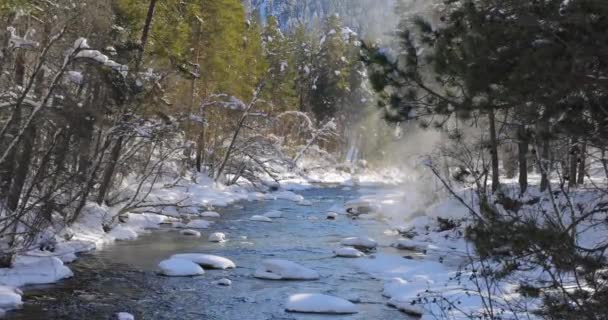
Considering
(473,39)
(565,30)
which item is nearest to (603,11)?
(565,30)

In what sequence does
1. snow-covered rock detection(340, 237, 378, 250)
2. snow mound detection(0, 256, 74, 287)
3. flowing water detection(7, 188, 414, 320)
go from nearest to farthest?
flowing water detection(7, 188, 414, 320) < snow mound detection(0, 256, 74, 287) < snow-covered rock detection(340, 237, 378, 250)

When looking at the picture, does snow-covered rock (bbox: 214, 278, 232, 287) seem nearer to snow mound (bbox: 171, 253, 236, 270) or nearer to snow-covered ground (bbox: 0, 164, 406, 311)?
snow-covered ground (bbox: 0, 164, 406, 311)

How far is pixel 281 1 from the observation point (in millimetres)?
192875

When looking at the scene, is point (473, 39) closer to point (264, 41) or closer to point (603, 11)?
point (603, 11)

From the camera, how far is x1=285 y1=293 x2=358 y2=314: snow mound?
995cm

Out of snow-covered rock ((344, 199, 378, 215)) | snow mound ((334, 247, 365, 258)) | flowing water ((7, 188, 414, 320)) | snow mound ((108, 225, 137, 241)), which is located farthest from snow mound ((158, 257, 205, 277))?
snow-covered rock ((344, 199, 378, 215))

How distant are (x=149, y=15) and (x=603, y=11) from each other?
15.2 metres

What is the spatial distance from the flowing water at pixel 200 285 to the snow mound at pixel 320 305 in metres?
0.21

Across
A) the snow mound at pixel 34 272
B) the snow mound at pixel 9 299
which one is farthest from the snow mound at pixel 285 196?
the snow mound at pixel 9 299

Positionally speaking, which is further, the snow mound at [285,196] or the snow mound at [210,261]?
the snow mound at [285,196]

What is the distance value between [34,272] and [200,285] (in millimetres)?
3032

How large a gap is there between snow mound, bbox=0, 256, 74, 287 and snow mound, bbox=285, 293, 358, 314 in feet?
14.7

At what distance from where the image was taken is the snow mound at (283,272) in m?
12.5

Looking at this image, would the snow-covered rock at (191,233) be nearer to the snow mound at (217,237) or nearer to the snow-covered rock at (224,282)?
the snow mound at (217,237)
